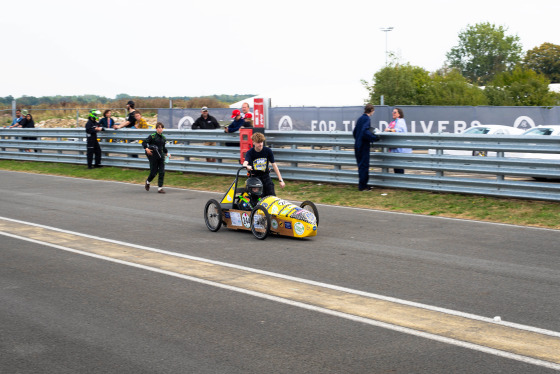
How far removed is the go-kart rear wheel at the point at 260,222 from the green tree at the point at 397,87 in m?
36.4

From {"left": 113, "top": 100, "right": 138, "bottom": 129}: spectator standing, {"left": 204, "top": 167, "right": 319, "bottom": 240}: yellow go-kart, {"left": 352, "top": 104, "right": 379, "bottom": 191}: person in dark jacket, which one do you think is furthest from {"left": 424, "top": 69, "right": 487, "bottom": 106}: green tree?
{"left": 204, "top": 167, "right": 319, "bottom": 240}: yellow go-kart

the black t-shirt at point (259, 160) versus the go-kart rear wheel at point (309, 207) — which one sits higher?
the black t-shirt at point (259, 160)

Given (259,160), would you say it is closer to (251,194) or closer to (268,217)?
(251,194)

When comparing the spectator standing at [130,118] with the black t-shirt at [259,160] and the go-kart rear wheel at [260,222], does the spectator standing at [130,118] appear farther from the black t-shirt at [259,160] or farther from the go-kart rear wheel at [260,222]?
the go-kart rear wheel at [260,222]

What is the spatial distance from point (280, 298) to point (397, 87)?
40.4 meters

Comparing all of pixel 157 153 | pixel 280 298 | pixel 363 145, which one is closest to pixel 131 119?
pixel 157 153

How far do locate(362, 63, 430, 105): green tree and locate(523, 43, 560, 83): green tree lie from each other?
210ft

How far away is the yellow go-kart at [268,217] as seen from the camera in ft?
33.7

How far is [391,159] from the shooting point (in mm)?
15891

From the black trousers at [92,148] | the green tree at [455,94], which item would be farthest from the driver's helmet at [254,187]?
the green tree at [455,94]

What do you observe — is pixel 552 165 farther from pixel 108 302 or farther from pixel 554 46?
pixel 554 46

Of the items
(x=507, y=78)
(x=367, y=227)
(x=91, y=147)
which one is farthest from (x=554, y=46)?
(x=367, y=227)

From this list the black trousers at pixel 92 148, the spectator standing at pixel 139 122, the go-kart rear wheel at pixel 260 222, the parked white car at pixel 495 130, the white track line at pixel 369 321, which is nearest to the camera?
the white track line at pixel 369 321

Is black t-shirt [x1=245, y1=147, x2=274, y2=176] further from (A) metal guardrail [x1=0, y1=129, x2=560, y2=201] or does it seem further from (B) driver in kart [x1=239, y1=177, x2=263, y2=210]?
(A) metal guardrail [x1=0, y1=129, x2=560, y2=201]
